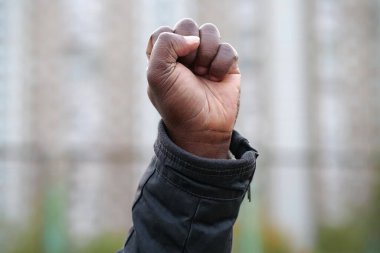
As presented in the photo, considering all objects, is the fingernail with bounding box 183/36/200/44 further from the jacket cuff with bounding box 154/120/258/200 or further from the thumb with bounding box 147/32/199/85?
the jacket cuff with bounding box 154/120/258/200

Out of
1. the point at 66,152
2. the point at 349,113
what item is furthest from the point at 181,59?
the point at 349,113

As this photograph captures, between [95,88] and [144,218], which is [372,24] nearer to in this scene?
[95,88]

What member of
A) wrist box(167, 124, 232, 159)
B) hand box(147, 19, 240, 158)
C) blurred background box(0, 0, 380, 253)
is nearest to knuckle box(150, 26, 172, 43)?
hand box(147, 19, 240, 158)

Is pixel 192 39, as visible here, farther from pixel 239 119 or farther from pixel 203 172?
pixel 239 119

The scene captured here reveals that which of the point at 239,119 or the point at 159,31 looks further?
the point at 239,119

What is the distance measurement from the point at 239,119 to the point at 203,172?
15.2 meters

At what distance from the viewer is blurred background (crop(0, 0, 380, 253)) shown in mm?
15625

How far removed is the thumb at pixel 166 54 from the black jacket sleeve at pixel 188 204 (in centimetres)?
9

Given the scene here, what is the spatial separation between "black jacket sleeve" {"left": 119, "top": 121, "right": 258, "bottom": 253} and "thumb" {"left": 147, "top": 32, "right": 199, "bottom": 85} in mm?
87

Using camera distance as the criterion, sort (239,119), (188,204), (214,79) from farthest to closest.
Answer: (239,119), (214,79), (188,204)

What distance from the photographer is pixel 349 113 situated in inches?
669

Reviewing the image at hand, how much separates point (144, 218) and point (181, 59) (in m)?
0.23

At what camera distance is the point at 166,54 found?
4.07 ft

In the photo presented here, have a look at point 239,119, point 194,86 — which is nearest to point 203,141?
point 194,86
